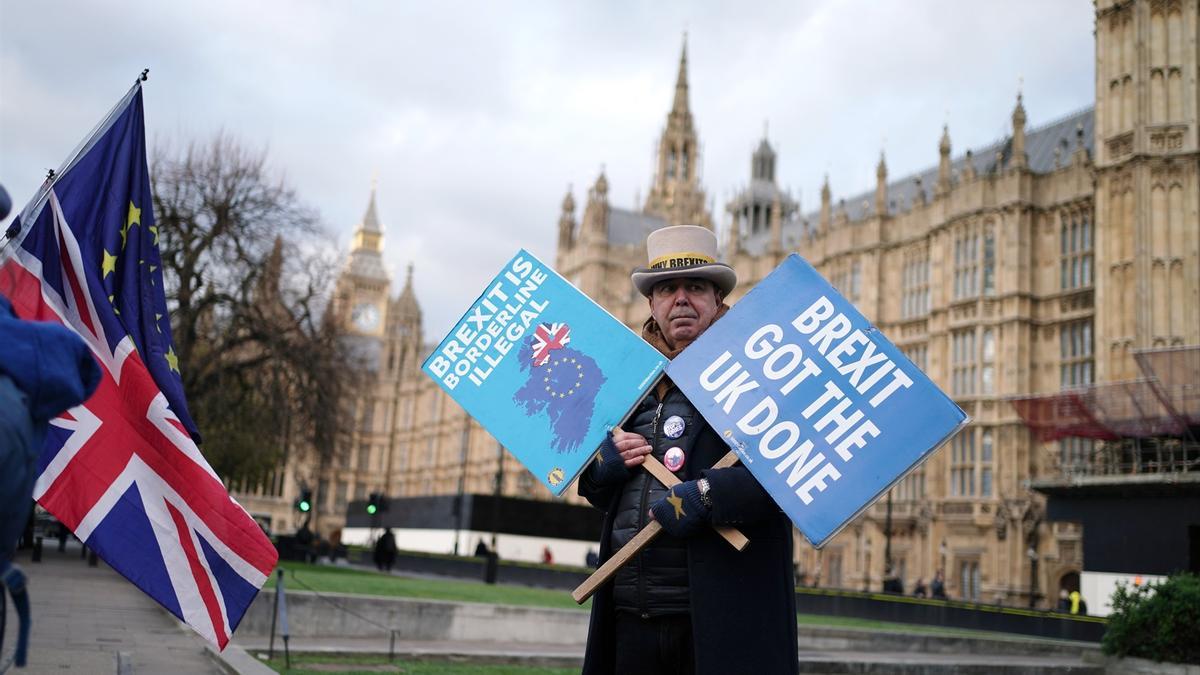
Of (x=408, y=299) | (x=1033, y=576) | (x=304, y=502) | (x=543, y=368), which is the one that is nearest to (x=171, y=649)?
(x=543, y=368)

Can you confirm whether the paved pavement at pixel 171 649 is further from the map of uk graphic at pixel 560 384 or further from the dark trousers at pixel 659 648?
the dark trousers at pixel 659 648

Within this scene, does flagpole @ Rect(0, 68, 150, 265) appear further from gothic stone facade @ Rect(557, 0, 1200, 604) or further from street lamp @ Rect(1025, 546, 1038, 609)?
street lamp @ Rect(1025, 546, 1038, 609)

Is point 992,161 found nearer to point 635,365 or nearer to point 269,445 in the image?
point 269,445

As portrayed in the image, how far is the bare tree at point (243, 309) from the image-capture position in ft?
84.9

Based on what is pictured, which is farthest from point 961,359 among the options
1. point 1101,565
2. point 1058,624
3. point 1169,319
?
point 1058,624

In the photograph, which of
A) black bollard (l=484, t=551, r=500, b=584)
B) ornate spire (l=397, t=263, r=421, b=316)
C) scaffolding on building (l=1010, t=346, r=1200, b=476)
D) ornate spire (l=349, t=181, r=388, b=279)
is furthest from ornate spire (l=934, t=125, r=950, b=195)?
ornate spire (l=349, t=181, r=388, b=279)

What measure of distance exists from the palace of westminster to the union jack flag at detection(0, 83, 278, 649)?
24.3 m

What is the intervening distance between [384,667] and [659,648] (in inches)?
292

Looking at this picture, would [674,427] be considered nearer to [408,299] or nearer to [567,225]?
[567,225]

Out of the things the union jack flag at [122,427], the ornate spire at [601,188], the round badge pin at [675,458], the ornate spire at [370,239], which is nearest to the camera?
the round badge pin at [675,458]

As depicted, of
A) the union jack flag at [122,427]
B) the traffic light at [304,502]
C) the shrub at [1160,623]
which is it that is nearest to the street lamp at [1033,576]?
the shrub at [1160,623]

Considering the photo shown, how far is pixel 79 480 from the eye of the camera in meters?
5.05

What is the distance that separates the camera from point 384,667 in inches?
414

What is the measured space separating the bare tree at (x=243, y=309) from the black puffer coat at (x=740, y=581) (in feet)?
76.0
